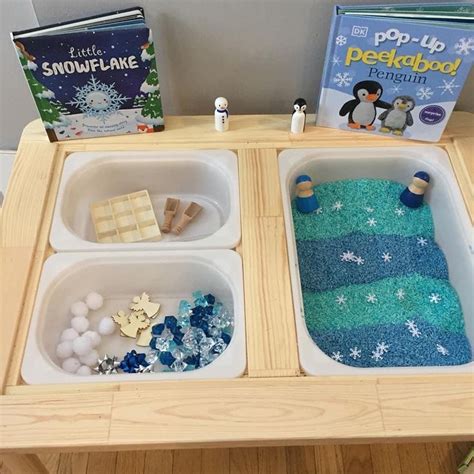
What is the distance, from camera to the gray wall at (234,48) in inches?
38.2

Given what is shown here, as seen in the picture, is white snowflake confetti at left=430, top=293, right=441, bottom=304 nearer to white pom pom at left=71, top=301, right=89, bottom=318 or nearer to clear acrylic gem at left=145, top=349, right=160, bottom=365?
clear acrylic gem at left=145, top=349, right=160, bottom=365

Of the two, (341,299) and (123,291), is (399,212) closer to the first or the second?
(341,299)

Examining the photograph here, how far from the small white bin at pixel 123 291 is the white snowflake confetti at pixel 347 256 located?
0.80 feet

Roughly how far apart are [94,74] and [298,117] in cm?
39

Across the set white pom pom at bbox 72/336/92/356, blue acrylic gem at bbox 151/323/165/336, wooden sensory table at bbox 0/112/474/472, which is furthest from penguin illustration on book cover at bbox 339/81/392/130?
white pom pom at bbox 72/336/92/356

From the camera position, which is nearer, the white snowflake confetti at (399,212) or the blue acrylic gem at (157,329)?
the blue acrylic gem at (157,329)

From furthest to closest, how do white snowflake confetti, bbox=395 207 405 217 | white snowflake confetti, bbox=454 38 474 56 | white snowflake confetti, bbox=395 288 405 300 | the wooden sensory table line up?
white snowflake confetti, bbox=395 207 405 217, white snowflake confetti, bbox=395 288 405 300, white snowflake confetti, bbox=454 38 474 56, the wooden sensory table

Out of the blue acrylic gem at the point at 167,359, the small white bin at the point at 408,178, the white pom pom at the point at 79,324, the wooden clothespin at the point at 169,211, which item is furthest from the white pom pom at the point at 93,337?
the small white bin at the point at 408,178

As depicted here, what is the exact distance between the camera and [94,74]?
94 centimetres

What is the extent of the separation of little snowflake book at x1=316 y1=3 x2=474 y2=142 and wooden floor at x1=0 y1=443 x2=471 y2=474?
28.0 inches

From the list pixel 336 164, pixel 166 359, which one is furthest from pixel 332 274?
pixel 166 359

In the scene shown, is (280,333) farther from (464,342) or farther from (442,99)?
(442,99)

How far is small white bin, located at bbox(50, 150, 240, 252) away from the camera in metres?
0.93

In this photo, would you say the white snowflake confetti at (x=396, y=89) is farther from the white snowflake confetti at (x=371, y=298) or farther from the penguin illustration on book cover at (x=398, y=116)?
the white snowflake confetti at (x=371, y=298)
